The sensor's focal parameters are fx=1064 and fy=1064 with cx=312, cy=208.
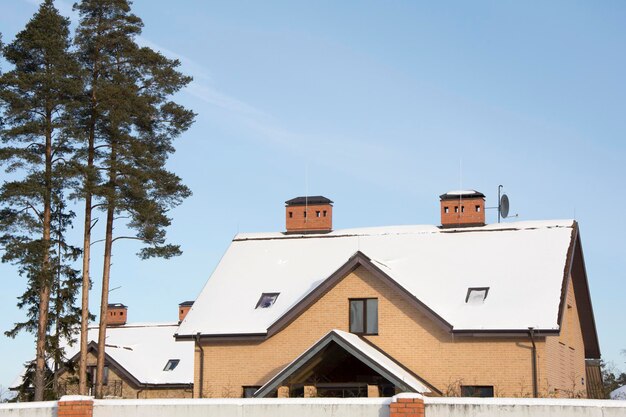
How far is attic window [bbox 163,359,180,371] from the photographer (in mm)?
49500

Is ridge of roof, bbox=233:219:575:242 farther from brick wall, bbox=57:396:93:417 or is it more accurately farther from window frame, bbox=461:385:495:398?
brick wall, bbox=57:396:93:417

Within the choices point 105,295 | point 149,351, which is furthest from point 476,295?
point 149,351

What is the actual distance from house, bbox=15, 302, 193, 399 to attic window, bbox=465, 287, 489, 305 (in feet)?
60.9

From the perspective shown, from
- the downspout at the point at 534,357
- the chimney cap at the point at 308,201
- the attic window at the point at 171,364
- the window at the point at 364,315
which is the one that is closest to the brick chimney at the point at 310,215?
the chimney cap at the point at 308,201

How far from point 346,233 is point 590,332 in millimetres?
9445

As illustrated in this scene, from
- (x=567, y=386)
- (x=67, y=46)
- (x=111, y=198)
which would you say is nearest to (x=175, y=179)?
(x=111, y=198)

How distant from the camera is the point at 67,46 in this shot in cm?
3841

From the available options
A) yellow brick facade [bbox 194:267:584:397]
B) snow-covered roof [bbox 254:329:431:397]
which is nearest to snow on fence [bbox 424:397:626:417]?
snow-covered roof [bbox 254:329:431:397]

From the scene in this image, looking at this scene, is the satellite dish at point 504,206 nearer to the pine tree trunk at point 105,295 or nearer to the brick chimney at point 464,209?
the brick chimney at point 464,209

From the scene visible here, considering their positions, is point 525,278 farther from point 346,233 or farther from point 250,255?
point 250,255

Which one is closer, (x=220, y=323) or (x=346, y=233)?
(x=220, y=323)

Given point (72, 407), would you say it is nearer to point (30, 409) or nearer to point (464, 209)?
point (30, 409)

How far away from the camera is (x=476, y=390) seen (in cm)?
3069

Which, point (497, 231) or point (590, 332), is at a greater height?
point (497, 231)
